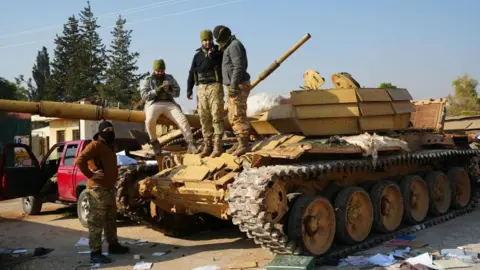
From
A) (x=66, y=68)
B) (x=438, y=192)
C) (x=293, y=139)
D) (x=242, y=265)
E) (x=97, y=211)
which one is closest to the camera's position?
(x=242, y=265)

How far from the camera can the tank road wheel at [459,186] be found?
11109 mm

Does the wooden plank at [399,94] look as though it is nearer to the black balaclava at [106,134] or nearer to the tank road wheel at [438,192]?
the tank road wheel at [438,192]

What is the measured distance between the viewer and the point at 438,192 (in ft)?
35.3

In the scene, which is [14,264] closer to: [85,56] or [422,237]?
[422,237]

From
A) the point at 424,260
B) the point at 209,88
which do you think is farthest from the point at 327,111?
the point at 424,260

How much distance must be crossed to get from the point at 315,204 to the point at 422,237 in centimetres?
258

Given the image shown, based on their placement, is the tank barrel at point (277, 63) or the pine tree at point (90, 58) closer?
the tank barrel at point (277, 63)

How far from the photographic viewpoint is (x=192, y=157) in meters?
8.20

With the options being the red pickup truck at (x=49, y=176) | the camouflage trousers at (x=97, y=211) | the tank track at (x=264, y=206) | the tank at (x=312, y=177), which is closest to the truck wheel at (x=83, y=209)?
the red pickup truck at (x=49, y=176)

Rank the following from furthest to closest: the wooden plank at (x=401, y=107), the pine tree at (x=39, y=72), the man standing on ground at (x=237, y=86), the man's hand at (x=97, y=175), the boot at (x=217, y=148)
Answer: the pine tree at (x=39, y=72) < the wooden plank at (x=401, y=107) < the boot at (x=217, y=148) < the man standing on ground at (x=237, y=86) < the man's hand at (x=97, y=175)

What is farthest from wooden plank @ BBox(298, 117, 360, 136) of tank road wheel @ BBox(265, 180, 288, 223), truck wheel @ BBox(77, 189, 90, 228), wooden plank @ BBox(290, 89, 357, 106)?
truck wheel @ BBox(77, 189, 90, 228)

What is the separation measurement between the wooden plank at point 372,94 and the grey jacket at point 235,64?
2.26 meters

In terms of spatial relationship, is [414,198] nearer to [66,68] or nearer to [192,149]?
[192,149]

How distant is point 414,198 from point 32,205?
9.29m
